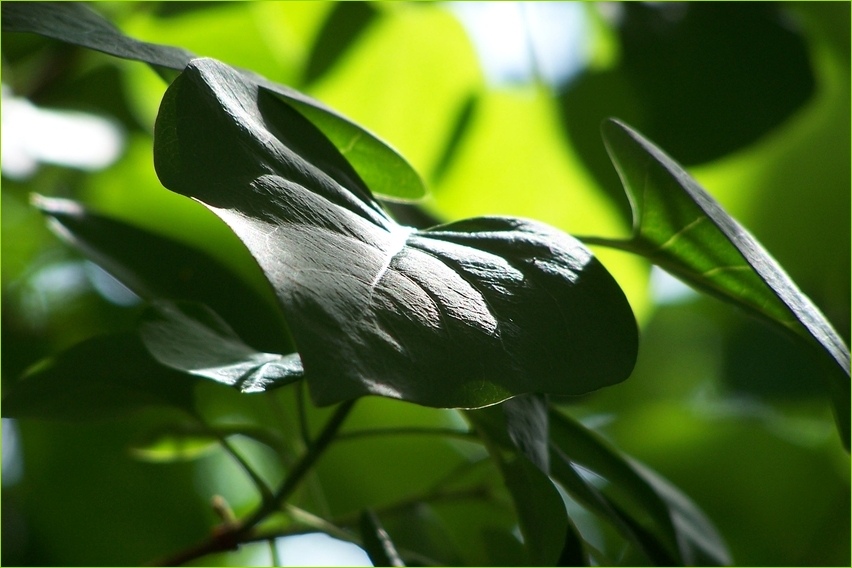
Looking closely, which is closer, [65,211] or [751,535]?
[65,211]

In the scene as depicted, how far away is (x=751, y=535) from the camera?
958 millimetres

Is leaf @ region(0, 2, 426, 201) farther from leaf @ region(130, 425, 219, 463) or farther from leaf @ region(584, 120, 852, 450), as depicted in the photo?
leaf @ region(130, 425, 219, 463)

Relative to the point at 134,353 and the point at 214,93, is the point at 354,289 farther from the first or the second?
the point at 134,353

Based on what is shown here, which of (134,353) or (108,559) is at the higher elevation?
(134,353)

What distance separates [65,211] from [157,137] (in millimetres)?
274

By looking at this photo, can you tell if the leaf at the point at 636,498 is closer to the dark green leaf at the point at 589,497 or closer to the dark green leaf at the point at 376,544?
the dark green leaf at the point at 589,497

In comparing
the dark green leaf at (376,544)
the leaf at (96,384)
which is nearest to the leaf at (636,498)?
the dark green leaf at (376,544)

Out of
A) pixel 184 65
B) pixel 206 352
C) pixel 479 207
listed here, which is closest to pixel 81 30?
pixel 184 65

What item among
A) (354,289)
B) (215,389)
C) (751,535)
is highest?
(354,289)

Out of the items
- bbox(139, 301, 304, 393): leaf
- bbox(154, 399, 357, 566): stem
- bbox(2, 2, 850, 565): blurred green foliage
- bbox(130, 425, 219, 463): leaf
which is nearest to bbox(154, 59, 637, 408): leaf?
bbox(139, 301, 304, 393): leaf

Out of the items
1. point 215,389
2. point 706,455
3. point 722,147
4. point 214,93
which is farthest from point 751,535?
point 214,93

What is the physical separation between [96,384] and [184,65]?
0.59ft

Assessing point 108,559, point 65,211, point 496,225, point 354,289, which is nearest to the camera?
point 354,289

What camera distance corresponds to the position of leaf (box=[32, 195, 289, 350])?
19.7 inches
